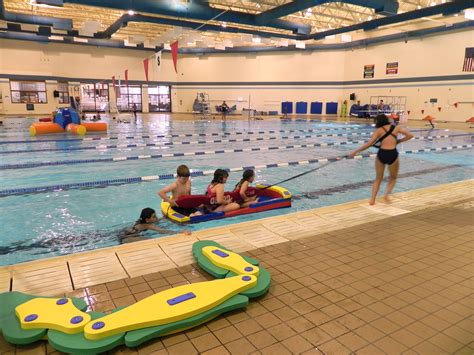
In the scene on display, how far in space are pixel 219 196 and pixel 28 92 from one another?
2734 centimetres

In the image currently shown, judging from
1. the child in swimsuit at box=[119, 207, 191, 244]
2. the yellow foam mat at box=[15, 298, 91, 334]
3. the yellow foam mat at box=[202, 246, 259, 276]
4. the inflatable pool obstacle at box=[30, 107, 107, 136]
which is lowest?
the child in swimsuit at box=[119, 207, 191, 244]

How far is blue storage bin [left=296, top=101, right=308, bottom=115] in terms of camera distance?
2994 cm

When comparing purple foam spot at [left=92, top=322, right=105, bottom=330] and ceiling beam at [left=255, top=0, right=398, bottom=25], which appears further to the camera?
ceiling beam at [left=255, top=0, right=398, bottom=25]

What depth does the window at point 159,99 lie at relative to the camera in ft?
106

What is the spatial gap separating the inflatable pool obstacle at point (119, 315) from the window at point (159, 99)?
31503 mm

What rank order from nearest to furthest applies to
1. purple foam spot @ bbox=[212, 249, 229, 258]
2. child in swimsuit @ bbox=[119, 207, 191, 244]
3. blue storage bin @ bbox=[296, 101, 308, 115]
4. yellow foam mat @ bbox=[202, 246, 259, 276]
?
yellow foam mat @ bbox=[202, 246, 259, 276], purple foam spot @ bbox=[212, 249, 229, 258], child in swimsuit @ bbox=[119, 207, 191, 244], blue storage bin @ bbox=[296, 101, 308, 115]

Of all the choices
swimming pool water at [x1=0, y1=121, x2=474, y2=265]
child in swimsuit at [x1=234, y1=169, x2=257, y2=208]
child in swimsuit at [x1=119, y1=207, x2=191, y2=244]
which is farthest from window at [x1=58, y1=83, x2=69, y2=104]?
child in swimsuit at [x1=234, y1=169, x2=257, y2=208]

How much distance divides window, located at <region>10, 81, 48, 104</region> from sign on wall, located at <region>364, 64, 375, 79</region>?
24218 millimetres

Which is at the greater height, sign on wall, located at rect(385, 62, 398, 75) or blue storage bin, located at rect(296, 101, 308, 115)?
sign on wall, located at rect(385, 62, 398, 75)

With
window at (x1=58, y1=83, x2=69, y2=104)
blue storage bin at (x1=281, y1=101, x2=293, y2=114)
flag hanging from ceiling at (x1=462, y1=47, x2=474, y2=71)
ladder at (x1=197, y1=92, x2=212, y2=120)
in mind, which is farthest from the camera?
ladder at (x1=197, y1=92, x2=212, y2=120)

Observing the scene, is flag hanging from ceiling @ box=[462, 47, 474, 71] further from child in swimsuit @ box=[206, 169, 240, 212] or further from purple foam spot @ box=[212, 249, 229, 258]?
purple foam spot @ box=[212, 249, 229, 258]

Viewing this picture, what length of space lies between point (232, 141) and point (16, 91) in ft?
69.6

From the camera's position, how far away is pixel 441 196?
5453mm

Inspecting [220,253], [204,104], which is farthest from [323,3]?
[204,104]
